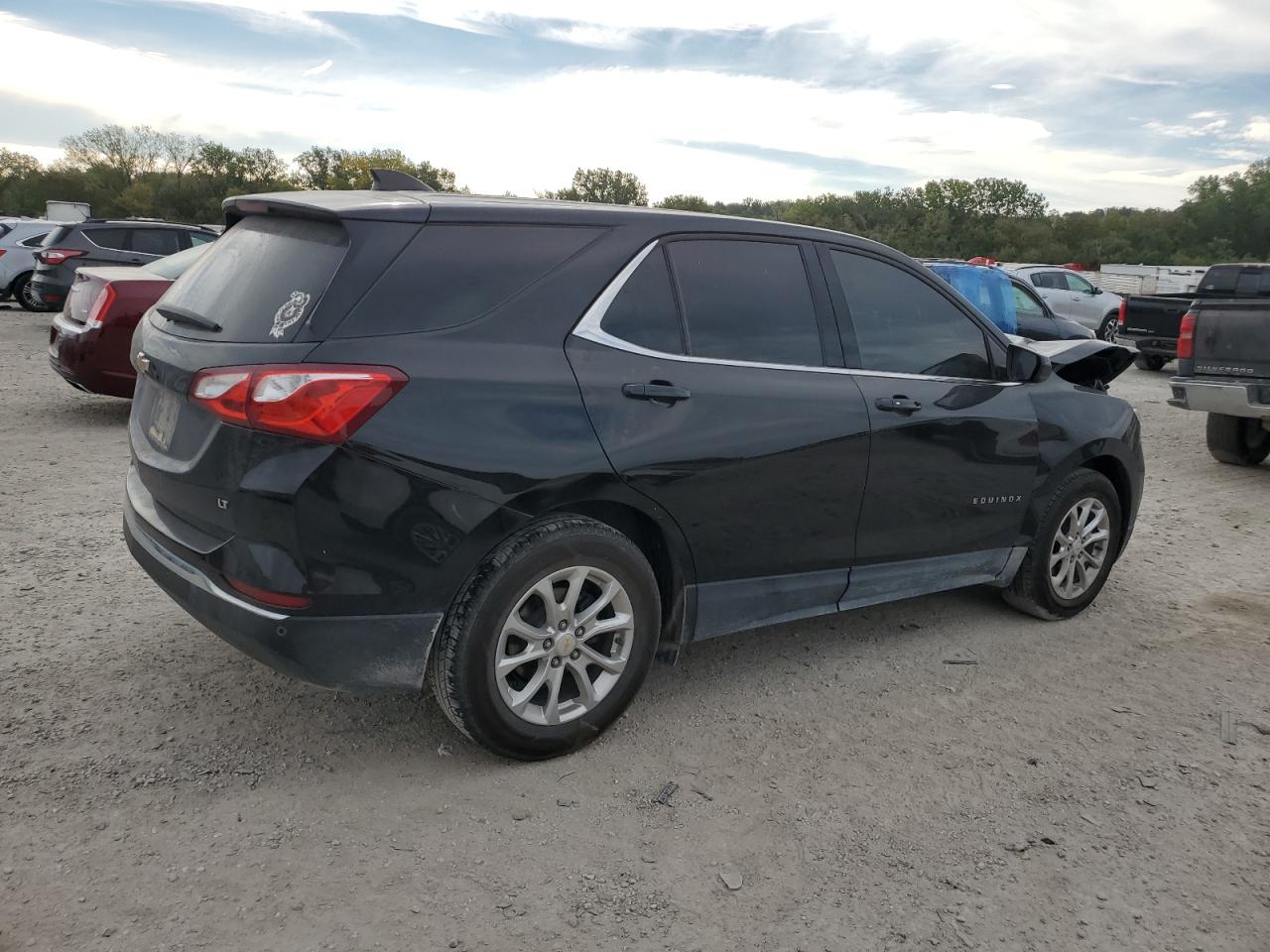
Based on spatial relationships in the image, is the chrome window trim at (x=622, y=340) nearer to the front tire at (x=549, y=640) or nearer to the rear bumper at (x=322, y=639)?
the front tire at (x=549, y=640)

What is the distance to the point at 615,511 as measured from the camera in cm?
339

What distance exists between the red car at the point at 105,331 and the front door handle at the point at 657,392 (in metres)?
5.63

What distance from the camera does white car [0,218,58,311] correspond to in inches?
768

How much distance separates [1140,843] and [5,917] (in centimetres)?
306

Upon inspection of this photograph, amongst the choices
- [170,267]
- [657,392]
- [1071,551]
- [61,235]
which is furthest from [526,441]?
[61,235]

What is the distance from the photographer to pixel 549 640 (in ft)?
10.5

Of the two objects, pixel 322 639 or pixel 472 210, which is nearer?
pixel 322 639

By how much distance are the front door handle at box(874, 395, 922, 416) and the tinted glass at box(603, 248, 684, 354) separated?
0.95 metres

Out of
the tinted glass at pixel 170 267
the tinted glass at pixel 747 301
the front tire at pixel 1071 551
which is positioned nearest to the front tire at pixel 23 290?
the tinted glass at pixel 170 267

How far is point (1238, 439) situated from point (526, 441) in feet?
27.6

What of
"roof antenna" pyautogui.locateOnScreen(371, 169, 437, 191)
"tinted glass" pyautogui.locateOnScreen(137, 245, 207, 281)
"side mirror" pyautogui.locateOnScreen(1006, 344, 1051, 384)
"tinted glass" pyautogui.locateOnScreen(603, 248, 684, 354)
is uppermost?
"roof antenna" pyautogui.locateOnScreen(371, 169, 437, 191)

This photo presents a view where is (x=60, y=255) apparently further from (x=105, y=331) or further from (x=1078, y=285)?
(x=1078, y=285)

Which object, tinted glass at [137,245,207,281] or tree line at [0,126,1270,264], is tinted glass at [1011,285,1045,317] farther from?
tree line at [0,126,1270,264]

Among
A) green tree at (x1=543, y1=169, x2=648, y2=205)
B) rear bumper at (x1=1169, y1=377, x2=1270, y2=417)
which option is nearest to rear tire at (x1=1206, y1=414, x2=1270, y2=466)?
rear bumper at (x1=1169, y1=377, x2=1270, y2=417)
